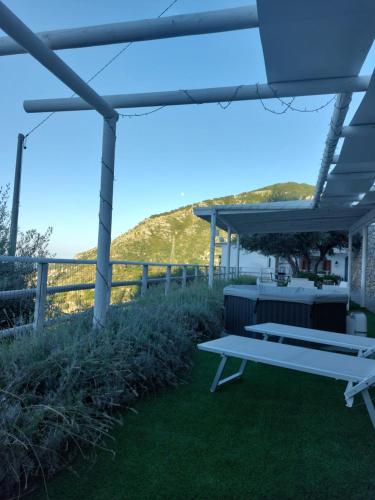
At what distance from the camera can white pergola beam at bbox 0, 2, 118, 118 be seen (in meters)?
2.00

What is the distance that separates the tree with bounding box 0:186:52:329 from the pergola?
68 centimetres

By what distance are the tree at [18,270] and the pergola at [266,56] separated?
68cm

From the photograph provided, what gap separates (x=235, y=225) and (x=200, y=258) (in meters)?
48.0

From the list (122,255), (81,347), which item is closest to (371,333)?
(81,347)

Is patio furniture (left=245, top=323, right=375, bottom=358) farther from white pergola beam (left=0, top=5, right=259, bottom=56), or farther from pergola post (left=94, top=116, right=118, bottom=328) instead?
white pergola beam (left=0, top=5, right=259, bottom=56)

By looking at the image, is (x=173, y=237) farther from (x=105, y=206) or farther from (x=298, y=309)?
(x=105, y=206)

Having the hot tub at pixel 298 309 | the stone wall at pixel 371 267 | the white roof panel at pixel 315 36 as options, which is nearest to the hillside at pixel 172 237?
the stone wall at pixel 371 267

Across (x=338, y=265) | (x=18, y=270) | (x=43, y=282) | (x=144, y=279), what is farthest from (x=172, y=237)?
(x=43, y=282)

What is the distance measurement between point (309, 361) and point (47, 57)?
8.92 ft

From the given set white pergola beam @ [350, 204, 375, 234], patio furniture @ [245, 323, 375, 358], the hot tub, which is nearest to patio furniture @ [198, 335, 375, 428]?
patio furniture @ [245, 323, 375, 358]

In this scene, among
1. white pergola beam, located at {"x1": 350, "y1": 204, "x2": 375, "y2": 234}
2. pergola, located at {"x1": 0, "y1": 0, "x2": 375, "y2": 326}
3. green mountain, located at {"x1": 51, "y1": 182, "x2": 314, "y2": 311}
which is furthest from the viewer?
green mountain, located at {"x1": 51, "y1": 182, "x2": 314, "y2": 311}

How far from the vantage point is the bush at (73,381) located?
70.4 inches

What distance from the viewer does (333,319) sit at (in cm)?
513

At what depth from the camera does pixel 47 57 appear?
2385mm
